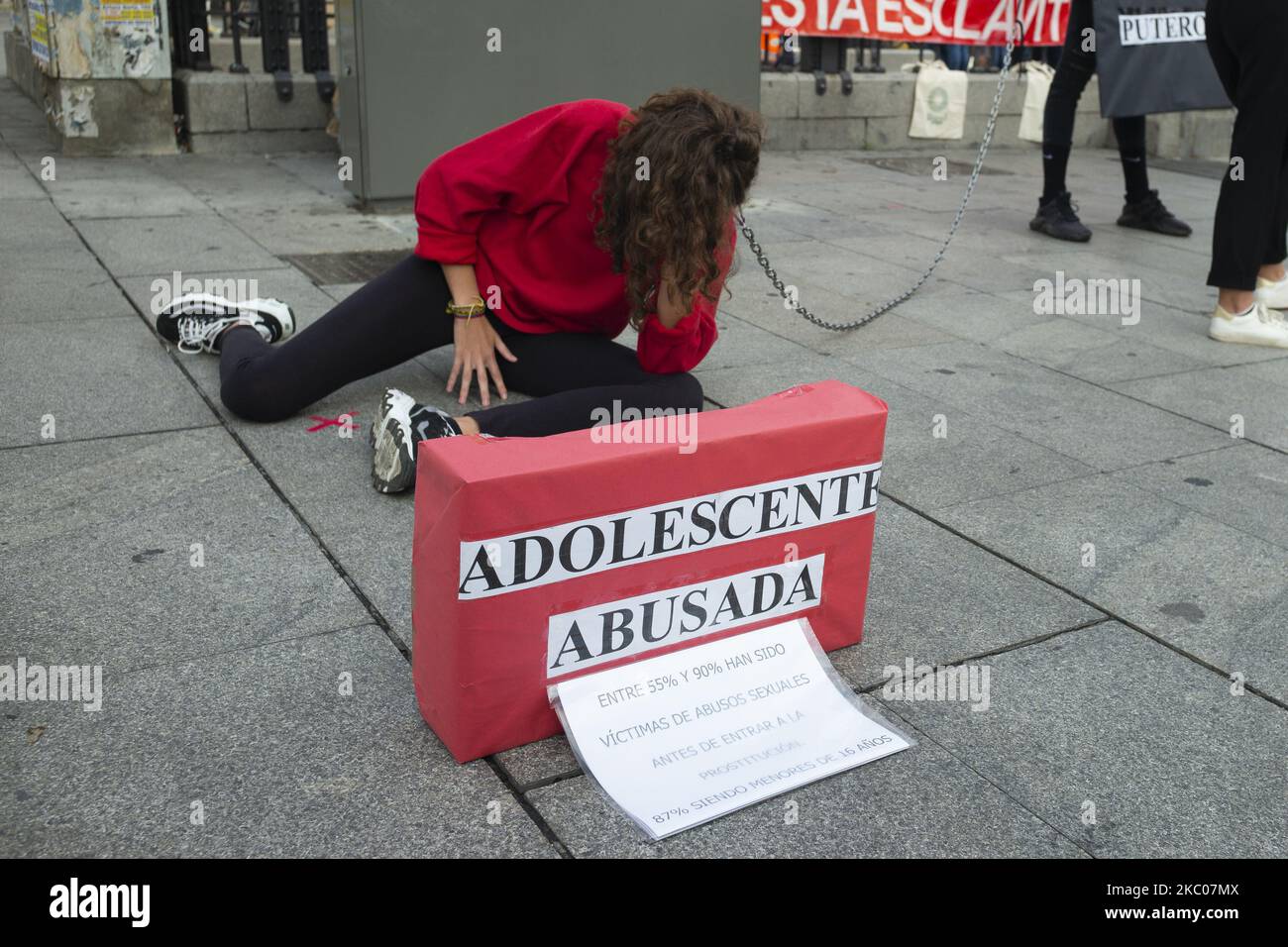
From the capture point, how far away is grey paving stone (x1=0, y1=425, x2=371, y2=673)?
242 cm

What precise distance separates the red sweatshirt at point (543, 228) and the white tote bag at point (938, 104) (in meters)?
7.08

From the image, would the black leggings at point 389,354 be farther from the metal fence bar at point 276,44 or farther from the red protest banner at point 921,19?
the red protest banner at point 921,19

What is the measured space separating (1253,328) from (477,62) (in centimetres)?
392

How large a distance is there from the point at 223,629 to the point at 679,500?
0.98 meters

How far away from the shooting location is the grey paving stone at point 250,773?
1.87 m

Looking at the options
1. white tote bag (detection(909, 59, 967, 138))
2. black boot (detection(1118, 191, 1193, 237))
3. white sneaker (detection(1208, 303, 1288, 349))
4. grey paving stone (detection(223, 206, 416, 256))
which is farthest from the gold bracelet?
white tote bag (detection(909, 59, 967, 138))

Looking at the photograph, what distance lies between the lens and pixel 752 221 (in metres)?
6.90

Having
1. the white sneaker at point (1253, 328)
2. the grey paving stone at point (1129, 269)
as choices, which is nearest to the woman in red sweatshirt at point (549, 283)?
the white sneaker at point (1253, 328)

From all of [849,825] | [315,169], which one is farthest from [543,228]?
[315,169]

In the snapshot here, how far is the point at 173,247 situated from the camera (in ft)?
18.4

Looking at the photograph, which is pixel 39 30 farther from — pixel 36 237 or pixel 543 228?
pixel 543 228
